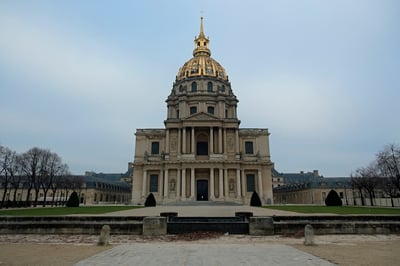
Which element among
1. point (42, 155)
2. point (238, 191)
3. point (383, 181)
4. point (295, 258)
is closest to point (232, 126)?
point (238, 191)

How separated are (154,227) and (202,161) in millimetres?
33911

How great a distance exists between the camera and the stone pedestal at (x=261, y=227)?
1313 cm

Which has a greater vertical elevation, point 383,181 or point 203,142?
point 203,142

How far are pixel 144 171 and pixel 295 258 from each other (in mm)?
43750

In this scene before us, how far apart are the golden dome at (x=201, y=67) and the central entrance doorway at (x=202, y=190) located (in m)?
22.4

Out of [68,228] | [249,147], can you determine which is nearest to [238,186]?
[249,147]

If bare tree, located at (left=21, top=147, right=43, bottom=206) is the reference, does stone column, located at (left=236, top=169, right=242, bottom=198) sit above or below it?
below

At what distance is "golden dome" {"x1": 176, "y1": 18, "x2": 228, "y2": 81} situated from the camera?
60.3 metres

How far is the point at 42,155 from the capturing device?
2003 inches

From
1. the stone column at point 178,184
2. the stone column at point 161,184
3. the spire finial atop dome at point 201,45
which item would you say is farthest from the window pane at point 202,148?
the spire finial atop dome at point 201,45

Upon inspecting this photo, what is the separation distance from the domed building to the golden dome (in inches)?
274

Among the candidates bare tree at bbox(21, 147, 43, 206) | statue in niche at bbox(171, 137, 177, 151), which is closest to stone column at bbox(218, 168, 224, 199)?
statue in niche at bbox(171, 137, 177, 151)

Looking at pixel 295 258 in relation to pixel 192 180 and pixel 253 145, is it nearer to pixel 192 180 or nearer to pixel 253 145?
pixel 192 180

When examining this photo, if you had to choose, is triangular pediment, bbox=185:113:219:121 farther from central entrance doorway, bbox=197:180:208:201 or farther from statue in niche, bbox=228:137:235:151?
central entrance doorway, bbox=197:180:208:201
